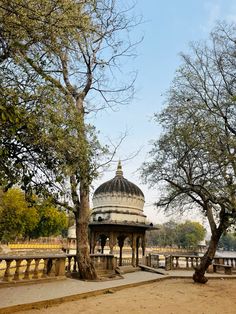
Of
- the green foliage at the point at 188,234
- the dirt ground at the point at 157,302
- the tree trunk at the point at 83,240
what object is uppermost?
the green foliage at the point at 188,234

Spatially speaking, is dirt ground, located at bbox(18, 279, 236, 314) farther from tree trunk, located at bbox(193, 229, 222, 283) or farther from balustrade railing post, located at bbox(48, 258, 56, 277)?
balustrade railing post, located at bbox(48, 258, 56, 277)

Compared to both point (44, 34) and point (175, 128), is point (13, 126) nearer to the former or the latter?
point (44, 34)

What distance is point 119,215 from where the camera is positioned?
23641 millimetres

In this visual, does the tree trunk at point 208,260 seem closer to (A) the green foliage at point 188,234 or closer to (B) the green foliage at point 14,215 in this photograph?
(B) the green foliage at point 14,215

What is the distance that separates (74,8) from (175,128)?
9.11 metres

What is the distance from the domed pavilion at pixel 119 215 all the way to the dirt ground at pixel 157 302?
8902mm

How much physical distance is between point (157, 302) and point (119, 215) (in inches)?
527

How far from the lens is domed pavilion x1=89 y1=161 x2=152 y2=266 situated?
22.6 meters

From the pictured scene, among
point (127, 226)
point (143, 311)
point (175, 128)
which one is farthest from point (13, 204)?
point (143, 311)

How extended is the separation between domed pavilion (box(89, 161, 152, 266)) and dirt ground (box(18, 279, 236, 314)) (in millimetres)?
8902

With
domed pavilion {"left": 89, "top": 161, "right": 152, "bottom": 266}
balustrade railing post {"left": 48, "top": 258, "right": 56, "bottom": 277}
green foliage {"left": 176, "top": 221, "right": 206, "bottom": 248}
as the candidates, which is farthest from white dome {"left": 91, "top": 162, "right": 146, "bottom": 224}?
green foliage {"left": 176, "top": 221, "right": 206, "bottom": 248}

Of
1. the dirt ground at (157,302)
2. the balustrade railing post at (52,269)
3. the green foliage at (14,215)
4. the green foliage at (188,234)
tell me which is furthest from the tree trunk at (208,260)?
the green foliage at (188,234)

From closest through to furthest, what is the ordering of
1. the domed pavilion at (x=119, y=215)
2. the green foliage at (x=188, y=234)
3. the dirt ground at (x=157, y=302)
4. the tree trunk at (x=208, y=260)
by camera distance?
the dirt ground at (x=157, y=302) → the tree trunk at (x=208, y=260) → the domed pavilion at (x=119, y=215) → the green foliage at (x=188, y=234)

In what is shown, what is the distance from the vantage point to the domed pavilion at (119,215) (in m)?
22.6
